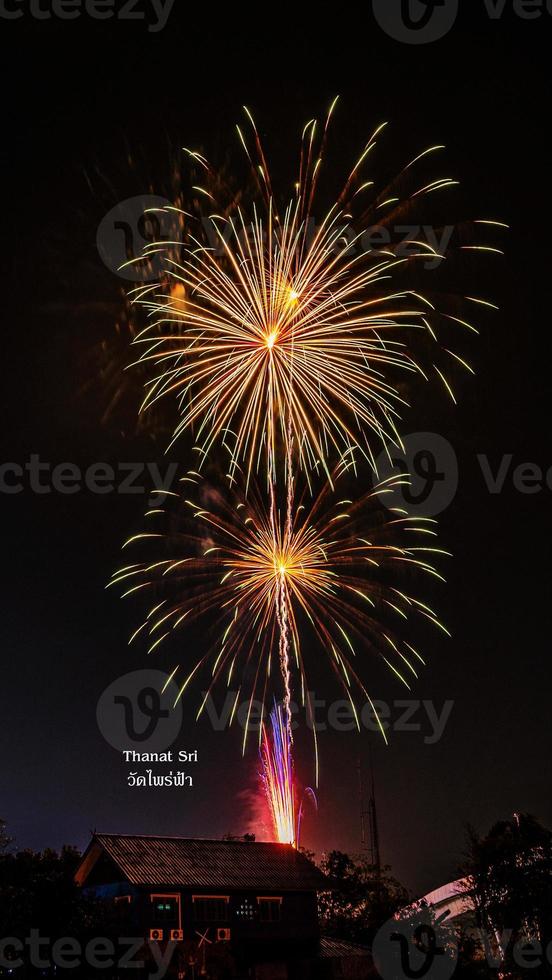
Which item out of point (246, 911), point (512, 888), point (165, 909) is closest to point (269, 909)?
point (246, 911)

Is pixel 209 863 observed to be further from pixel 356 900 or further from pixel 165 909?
pixel 356 900

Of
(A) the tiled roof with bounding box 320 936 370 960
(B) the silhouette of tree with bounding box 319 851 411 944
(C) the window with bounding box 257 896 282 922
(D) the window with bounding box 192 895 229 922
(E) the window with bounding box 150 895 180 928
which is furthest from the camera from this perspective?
(B) the silhouette of tree with bounding box 319 851 411 944

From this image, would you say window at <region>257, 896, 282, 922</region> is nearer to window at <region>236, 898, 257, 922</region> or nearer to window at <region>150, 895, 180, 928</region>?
window at <region>236, 898, 257, 922</region>

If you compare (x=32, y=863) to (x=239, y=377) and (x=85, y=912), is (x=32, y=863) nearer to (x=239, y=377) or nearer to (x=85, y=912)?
(x=85, y=912)

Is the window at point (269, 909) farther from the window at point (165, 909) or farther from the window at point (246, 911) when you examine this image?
the window at point (165, 909)

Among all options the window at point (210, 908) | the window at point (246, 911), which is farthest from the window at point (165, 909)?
the window at point (246, 911)

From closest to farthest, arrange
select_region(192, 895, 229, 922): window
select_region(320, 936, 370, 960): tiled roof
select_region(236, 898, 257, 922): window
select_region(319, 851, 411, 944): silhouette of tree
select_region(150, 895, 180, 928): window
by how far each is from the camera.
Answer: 1. select_region(150, 895, 180, 928): window
2. select_region(192, 895, 229, 922): window
3. select_region(236, 898, 257, 922): window
4. select_region(320, 936, 370, 960): tiled roof
5. select_region(319, 851, 411, 944): silhouette of tree

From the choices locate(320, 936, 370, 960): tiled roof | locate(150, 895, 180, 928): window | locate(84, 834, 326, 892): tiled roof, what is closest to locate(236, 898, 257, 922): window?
locate(84, 834, 326, 892): tiled roof
